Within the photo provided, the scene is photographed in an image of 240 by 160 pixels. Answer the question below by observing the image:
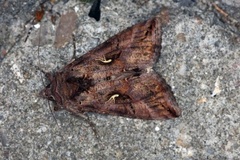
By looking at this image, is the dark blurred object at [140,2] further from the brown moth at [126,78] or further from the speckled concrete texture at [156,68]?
the brown moth at [126,78]

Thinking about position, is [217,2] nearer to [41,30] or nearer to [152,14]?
[152,14]

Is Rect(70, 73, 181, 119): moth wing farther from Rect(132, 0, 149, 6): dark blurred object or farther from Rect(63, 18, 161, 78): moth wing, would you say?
Rect(132, 0, 149, 6): dark blurred object

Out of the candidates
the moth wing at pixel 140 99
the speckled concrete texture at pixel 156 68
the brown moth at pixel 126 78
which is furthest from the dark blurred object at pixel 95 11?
the moth wing at pixel 140 99

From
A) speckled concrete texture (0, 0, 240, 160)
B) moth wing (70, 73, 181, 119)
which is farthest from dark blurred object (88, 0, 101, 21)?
moth wing (70, 73, 181, 119)

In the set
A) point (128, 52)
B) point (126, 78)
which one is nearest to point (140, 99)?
point (126, 78)

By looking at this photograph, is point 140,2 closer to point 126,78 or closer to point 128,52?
point 128,52

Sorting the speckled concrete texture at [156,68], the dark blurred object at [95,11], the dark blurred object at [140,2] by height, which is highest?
the dark blurred object at [140,2]

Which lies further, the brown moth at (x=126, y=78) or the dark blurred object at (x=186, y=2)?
the dark blurred object at (x=186, y=2)
